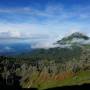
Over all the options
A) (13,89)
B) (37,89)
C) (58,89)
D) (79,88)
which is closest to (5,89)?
(13,89)

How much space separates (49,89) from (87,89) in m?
29.0

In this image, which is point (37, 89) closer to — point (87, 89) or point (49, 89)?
point (49, 89)

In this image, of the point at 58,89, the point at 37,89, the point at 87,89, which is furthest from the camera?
the point at 37,89

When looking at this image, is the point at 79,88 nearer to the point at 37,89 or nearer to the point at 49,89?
the point at 49,89

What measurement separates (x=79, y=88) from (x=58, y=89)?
44.3 feet

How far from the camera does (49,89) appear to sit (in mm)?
Answer: 171250

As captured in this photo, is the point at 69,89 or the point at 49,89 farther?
the point at 49,89

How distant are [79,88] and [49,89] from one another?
69.3 feet

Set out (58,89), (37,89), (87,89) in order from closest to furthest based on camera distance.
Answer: (87,89), (58,89), (37,89)

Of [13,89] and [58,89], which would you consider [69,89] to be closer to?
[58,89]

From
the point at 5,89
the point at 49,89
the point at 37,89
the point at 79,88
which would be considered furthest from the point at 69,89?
the point at 5,89

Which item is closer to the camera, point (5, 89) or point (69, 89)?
point (69, 89)

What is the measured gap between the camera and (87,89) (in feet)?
500

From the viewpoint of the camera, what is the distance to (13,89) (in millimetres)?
175500
